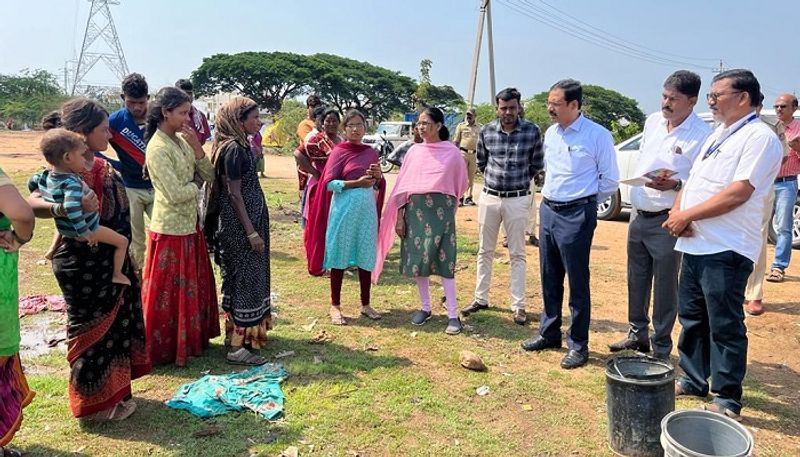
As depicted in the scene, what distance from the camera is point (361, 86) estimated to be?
47906mm

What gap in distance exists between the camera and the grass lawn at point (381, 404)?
328 cm

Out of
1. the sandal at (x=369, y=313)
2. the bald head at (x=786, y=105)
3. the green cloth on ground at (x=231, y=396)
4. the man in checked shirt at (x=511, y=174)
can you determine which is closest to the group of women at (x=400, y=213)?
the sandal at (x=369, y=313)

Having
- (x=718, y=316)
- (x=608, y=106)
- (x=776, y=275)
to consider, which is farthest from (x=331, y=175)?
(x=608, y=106)

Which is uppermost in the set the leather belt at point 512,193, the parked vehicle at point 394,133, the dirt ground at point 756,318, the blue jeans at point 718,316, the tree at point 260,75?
the tree at point 260,75

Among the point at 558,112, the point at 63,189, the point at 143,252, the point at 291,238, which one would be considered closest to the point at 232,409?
the point at 63,189

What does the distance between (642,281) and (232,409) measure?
306 cm

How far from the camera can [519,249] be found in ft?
17.5

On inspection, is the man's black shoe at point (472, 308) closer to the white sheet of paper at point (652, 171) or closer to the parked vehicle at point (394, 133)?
the white sheet of paper at point (652, 171)

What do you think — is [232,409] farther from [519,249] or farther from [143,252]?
[519,249]

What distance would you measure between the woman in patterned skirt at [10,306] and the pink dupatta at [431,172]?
9.86ft

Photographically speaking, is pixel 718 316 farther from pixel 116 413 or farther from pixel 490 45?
pixel 490 45

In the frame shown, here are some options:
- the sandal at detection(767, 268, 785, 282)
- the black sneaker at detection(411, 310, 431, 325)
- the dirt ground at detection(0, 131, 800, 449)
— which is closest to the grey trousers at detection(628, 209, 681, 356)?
the dirt ground at detection(0, 131, 800, 449)

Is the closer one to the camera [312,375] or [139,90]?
[312,375]

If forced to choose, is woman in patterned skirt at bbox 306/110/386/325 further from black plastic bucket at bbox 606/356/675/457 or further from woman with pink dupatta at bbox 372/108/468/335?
black plastic bucket at bbox 606/356/675/457
